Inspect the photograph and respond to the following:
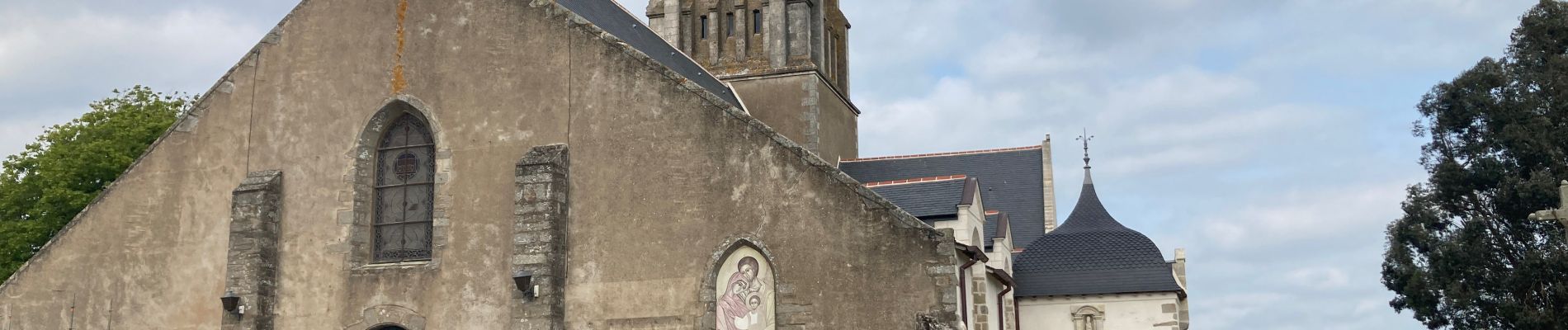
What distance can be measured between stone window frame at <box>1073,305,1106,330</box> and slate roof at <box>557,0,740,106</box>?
18.6 ft

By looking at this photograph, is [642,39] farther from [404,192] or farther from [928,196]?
[404,192]

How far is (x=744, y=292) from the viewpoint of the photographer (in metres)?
16.3

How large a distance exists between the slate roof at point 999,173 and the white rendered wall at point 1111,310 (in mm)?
3868

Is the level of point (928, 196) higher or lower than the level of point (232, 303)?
higher

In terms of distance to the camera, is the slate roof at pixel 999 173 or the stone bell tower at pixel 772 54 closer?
the slate roof at pixel 999 173

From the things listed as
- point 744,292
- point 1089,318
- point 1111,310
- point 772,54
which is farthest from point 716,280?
point 772,54

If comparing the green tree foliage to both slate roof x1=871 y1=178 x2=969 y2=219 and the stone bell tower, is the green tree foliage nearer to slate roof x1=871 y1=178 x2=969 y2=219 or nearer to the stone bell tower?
the stone bell tower

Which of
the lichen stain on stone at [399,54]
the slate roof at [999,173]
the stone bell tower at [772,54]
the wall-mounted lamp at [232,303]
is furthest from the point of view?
the stone bell tower at [772,54]

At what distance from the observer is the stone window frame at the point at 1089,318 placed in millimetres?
21438

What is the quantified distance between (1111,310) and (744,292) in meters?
7.17

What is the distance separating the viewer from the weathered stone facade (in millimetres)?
15961

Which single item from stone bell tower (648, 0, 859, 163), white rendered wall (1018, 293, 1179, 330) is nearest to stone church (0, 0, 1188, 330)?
white rendered wall (1018, 293, 1179, 330)

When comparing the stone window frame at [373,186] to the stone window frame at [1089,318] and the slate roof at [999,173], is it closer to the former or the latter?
the stone window frame at [1089,318]

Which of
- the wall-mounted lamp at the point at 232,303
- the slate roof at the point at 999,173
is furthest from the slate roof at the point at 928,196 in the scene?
the wall-mounted lamp at the point at 232,303
